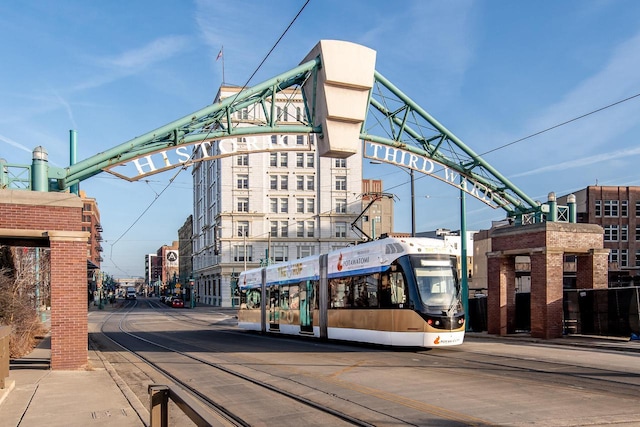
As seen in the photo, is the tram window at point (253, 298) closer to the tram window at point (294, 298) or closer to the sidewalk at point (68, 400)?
the tram window at point (294, 298)

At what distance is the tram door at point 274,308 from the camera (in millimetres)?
29150

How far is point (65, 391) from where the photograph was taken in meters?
12.0

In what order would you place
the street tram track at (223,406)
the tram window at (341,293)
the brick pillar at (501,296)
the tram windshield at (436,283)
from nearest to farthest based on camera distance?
1. the street tram track at (223,406)
2. the tram windshield at (436,283)
3. the tram window at (341,293)
4. the brick pillar at (501,296)

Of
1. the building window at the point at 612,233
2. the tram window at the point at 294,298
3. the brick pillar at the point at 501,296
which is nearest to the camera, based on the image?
the brick pillar at the point at 501,296

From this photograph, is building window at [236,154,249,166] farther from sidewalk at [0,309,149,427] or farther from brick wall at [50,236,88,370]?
sidewalk at [0,309,149,427]

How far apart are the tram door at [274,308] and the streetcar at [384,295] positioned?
2.75 metres

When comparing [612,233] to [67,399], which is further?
[612,233]

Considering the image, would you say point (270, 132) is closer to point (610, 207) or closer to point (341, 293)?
point (341, 293)

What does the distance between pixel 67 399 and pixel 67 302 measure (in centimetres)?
459

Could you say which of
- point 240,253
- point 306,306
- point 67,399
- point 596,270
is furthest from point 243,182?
point 67,399

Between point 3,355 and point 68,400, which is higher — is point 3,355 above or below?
above

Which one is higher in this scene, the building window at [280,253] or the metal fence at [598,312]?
the building window at [280,253]

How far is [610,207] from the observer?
226ft

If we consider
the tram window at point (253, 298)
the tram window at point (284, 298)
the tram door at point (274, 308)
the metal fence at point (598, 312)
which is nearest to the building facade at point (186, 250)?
the tram window at point (253, 298)
